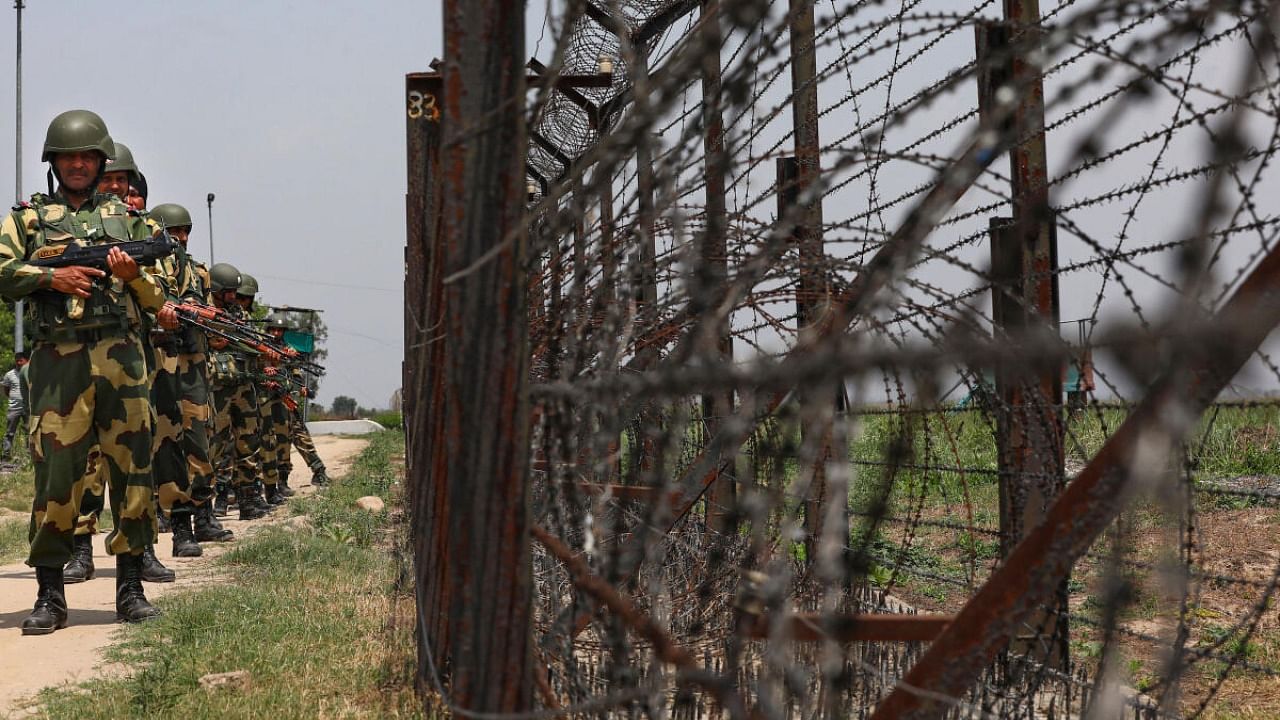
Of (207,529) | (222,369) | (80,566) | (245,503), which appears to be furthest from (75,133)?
(245,503)

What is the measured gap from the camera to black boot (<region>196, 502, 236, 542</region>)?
880 cm

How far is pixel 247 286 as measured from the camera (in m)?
11.9

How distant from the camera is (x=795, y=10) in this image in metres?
1.65

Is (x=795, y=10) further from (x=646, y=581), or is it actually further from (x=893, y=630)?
(x=646, y=581)

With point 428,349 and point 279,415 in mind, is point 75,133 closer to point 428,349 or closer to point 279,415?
point 428,349

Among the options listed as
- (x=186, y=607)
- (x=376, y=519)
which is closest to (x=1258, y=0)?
(x=186, y=607)

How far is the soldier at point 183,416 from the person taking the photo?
22.8 feet

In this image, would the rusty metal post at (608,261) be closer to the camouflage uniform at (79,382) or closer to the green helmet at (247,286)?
the camouflage uniform at (79,382)

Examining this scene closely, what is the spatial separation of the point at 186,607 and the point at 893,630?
409 centimetres

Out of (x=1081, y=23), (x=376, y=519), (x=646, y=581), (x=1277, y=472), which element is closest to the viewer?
(x=1081, y=23)

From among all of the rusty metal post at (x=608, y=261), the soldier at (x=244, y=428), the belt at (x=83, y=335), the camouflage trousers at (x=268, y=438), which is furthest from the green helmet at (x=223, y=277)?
the rusty metal post at (x=608, y=261)

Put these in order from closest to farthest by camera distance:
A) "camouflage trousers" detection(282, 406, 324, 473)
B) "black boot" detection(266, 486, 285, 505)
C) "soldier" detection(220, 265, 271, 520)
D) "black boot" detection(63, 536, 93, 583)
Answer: "black boot" detection(63, 536, 93, 583)
"soldier" detection(220, 265, 271, 520)
"black boot" detection(266, 486, 285, 505)
"camouflage trousers" detection(282, 406, 324, 473)

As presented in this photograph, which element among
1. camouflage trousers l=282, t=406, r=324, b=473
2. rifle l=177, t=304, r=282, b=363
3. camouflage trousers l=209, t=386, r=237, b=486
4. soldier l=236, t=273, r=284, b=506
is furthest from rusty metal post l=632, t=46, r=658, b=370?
camouflage trousers l=282, t=406, r=324, b=473

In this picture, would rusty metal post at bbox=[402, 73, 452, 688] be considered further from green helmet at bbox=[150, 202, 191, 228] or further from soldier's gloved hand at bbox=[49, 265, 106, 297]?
green helmet at bbox=[150, 202, 191, 228]
